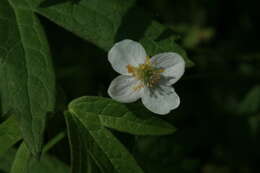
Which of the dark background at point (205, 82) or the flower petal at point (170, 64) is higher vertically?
the flower petal at point (170, 64)

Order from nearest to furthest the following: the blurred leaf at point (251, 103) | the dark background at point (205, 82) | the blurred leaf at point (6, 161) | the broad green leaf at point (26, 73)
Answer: the broad green leaf at point (26, 73), the blurred leaf at point (6, 161), the dark background at point (205, 82), the blurred leaf at point (251, 103)

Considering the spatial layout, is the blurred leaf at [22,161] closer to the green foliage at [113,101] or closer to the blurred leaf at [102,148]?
the green foliage at [113,101]

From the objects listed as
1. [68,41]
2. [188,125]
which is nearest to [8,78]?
[68,41]

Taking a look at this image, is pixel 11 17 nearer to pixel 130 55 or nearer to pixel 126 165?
pixel 130 55

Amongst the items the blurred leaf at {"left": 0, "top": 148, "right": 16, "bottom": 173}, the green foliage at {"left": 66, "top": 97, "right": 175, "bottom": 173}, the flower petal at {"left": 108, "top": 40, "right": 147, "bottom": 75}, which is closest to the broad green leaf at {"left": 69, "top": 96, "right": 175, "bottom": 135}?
the green foliage at {"left": 66, "top": 97, "right": 175, "bottom": 173}

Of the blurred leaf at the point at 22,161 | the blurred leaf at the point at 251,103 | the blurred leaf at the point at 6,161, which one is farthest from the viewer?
the blurred leaf at the point at 251,103

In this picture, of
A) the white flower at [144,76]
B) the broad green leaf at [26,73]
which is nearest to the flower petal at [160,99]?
the white flower at [144,76]
